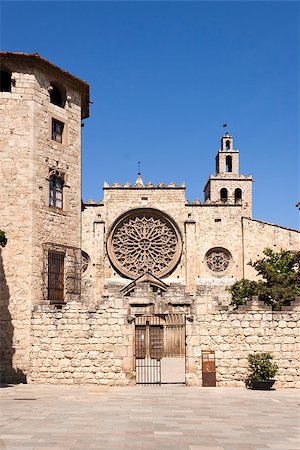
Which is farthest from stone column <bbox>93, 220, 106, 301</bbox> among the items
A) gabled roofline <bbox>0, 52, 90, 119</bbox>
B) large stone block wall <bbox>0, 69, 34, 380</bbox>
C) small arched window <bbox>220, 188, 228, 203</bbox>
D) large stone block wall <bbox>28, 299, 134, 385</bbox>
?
large stone block wall <bbox>28, 299, 134, 385</bbox>

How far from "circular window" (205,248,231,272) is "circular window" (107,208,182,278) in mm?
2266

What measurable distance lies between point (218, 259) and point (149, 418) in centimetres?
2905

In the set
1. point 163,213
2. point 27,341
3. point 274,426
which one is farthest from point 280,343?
point 163,213

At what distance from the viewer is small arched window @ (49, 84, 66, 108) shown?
21.0 meters

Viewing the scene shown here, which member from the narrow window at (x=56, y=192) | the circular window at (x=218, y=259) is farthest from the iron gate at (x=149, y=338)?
the narrow window at (x=56, y=192)

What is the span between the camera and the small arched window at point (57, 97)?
68.8ft

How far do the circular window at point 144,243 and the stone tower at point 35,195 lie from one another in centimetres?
1901

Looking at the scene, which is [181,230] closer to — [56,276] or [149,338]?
[149,338]

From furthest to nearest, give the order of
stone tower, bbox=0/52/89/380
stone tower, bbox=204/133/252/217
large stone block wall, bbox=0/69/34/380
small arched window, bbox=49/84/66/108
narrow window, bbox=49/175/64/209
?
stone tower, bbox=204/133/252/217 < small arched window, bbox=49/84/66/108 < narrow window, bbox=49/175/64/209 < stone tower, bbox=0/52/89/380 < large stone block wall, bbox=0/69/34/380

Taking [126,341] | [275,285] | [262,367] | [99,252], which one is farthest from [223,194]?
[262,367]

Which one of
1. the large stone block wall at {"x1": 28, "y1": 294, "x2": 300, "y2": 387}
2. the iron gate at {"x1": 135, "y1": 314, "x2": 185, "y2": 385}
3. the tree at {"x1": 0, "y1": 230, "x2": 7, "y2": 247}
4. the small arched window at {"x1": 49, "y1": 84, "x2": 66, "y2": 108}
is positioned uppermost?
the small arched window at {"x1": 49, "y1": 84, "x2": 66, "y2": 108}

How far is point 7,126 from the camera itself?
63.1 ft

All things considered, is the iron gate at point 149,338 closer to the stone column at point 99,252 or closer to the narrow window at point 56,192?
the stone column at point 99,252

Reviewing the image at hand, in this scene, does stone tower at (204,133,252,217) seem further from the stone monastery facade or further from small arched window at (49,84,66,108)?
small arched window at (49,84,66,108)
